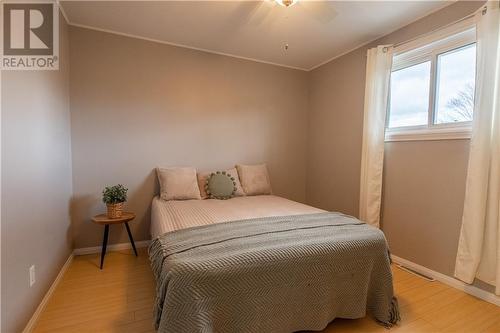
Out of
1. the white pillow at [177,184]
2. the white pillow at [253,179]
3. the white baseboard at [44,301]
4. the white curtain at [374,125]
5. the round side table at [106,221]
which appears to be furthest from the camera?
the white pillow at [253,179]

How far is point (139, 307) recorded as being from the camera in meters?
1.84

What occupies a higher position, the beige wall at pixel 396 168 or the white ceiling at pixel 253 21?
the white ceiling at pixel 253 21

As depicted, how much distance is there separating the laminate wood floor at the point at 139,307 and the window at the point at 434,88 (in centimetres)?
131

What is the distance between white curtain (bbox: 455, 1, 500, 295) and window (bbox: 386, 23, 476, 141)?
0.58 feet

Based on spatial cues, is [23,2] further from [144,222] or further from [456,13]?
[456,13]

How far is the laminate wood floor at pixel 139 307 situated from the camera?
1641 mm

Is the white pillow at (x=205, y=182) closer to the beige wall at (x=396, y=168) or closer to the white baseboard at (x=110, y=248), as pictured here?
the white baseboard at (x=110, y=248)

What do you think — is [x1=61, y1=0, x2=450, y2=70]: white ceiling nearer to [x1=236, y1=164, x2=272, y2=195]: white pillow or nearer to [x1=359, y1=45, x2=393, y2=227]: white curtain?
[x1=359, y1=45, x2=393, y2=227]: white curtain

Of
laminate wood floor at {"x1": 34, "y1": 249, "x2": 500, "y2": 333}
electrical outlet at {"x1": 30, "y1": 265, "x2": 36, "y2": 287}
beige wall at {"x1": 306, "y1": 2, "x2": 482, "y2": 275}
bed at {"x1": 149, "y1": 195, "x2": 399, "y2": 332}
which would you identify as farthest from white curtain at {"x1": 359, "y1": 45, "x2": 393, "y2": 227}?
electrical outlet at {"x1": 30, "y1": 265, "x2": 36, "y2": 287}

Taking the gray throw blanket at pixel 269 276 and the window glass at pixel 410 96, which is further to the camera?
the window glass at pixel 410 96

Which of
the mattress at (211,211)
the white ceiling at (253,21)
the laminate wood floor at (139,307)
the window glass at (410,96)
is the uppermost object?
the white ceiling at (253,21)

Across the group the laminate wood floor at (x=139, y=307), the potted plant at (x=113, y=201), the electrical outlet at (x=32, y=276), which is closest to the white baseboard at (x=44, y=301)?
the laminate wood floor at (x=139, y=307)

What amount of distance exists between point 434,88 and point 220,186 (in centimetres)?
238

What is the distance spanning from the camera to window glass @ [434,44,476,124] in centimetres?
213
